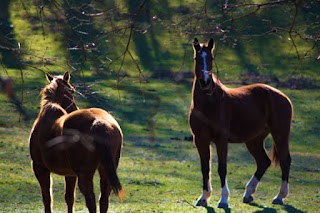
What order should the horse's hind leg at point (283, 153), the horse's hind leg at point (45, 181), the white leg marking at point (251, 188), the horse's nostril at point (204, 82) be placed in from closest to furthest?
the horse's hind leg at point (45, 181) < the horse's nostril at point (204, 82) < the white leg marking at point (251, 188) < the horse's hind leg at point (283, 153)

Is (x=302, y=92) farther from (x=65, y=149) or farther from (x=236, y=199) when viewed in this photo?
(x=65, y=149)

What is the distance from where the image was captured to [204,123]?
1261 cm

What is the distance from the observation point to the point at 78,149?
27.9 feet

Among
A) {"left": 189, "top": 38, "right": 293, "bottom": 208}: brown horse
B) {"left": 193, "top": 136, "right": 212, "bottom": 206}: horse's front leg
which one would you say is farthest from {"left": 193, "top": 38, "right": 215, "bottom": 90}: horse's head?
Answer: {"left": 193, "top": 136, "right": 212, "bottom": 206}: horse's front leg

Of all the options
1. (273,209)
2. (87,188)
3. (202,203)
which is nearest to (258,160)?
(273,209)

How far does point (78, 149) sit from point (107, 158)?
0.42 m

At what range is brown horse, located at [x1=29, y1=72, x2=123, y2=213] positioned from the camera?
8438 millimetres

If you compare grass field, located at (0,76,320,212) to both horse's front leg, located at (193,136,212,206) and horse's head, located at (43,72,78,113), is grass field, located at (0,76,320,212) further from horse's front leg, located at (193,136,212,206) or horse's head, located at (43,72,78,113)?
horse's head, located at (43,72,78,113)

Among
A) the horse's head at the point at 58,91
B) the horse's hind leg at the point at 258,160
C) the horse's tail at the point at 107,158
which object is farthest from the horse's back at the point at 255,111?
the horse's tail at the point at 107,158

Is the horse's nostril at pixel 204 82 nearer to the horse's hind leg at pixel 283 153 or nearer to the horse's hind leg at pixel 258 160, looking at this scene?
the horse's hind leg at pixel 283 153

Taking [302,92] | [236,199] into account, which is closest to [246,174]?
[236,199]

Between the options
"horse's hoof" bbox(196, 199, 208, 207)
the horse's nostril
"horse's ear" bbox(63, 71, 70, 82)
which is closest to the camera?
"horse's ear" bbox(63, 71, 70, 82)

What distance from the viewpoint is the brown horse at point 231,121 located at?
12484 millimetres

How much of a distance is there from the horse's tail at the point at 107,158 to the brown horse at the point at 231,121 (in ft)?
12.8
